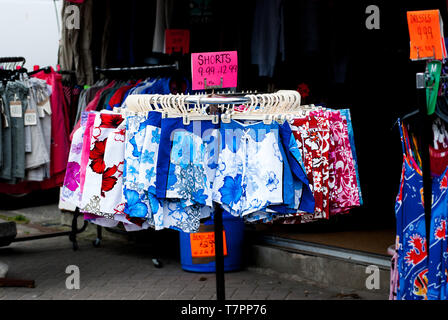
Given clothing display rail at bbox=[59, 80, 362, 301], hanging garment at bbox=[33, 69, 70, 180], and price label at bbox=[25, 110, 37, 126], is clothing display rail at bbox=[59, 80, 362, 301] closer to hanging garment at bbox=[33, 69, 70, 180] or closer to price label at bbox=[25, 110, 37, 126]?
price label at bbox=[25, 110, 37, 126]

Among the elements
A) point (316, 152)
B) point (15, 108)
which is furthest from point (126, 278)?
point (316, 152)

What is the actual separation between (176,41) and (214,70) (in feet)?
8.75

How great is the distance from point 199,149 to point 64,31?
4320 millimetres

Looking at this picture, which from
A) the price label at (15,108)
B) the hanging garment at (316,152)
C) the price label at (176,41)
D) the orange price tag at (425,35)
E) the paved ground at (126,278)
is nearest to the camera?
the orange price tag at (425,35)

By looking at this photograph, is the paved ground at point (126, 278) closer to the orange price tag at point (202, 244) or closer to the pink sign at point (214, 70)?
the orange price tag at point (202, 244)

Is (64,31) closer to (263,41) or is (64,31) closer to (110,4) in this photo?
(110,4)

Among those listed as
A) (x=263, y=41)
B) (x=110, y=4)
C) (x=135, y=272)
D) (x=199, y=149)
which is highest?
(x=110, y=4)

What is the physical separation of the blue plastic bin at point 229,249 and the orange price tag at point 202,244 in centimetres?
23

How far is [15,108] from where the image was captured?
6.19m

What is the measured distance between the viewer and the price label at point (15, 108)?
6180 mm

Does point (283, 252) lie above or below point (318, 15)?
below

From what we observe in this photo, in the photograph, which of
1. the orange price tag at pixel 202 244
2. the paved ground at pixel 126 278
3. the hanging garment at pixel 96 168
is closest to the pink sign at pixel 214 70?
the hanging garment at pixel 96 168

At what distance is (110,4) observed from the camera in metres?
6.85

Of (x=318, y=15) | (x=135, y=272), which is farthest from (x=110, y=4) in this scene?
(x=135, y=272)
